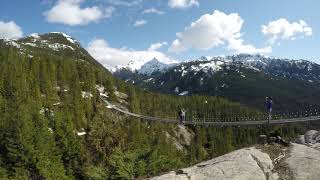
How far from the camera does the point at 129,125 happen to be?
7318 inches

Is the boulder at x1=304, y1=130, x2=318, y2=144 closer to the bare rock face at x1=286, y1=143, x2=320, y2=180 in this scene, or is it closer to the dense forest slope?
the bare rock face at x1=286, y1=143, x2=320, y2=180

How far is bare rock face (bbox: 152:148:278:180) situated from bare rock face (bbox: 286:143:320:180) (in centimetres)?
84

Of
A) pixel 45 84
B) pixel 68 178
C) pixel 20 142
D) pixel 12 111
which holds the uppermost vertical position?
pixel 45 84

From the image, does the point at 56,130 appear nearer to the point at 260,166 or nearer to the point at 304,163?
the point at 260,166

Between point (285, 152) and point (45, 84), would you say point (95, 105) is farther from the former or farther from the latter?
point (285, 152)

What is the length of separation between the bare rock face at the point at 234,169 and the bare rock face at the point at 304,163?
84 centimetres

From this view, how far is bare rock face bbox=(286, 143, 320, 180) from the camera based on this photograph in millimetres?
Answer: 17344

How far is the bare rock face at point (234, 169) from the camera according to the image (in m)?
17.6

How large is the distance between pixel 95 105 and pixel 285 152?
179 m

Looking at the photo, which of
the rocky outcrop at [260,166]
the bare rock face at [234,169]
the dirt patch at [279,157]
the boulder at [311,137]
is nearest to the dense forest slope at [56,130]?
the boulder at [311,137]

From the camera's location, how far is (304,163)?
18.1 m

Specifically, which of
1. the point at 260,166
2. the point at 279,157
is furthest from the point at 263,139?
the point at 260,166

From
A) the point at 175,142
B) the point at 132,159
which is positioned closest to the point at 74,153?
the point at 175,142

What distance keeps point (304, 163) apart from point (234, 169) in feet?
9.76
